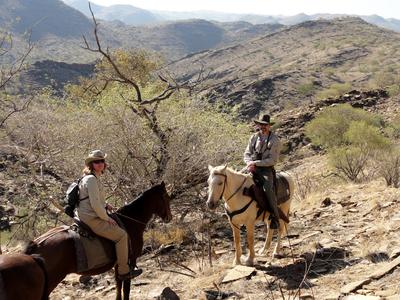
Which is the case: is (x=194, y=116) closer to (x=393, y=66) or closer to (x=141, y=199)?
(x=141, y=199)

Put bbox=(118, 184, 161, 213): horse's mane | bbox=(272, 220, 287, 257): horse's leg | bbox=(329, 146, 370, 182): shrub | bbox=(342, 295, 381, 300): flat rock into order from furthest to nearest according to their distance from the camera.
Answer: bbox=(329, 146, 370, 182): shrub < bbox=(272, 220, 287, 257): horse's leg < bbox=(118, 184, 161, 213): horse's mane < bbox=(342, 295, 381, 300): flat rock

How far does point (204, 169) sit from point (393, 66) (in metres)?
57.7

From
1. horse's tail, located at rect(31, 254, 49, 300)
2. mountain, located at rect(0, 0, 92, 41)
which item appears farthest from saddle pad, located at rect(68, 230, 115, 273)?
mountain, located at rect(0, 0, 92, 41)

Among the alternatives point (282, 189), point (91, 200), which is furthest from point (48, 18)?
point (91, 200)

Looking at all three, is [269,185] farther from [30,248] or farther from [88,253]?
[30,248]

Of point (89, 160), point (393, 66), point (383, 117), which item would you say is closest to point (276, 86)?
point (393, 66)

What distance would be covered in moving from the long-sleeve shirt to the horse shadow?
1723mm

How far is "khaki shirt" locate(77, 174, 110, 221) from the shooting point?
616 cm

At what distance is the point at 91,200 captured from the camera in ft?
20.2

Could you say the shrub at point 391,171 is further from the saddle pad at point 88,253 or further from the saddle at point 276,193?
the saddle pad at point 88,253

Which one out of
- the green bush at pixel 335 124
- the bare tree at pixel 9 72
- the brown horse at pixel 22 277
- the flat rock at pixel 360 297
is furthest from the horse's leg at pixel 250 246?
the green bush at pixel 335 124

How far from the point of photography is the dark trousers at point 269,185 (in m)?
8.30

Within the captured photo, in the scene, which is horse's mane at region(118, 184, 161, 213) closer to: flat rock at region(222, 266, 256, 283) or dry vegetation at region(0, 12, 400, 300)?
dry vegetation at region(0, 12, 400, 300)

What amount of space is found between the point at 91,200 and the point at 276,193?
3.91 m
